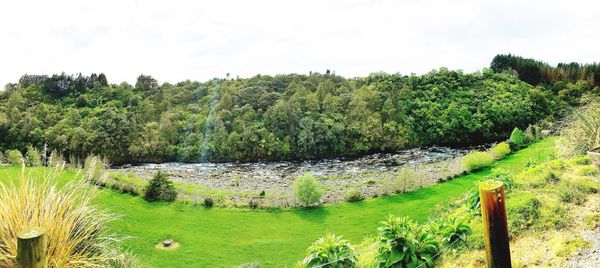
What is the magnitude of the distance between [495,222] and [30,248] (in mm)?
3065

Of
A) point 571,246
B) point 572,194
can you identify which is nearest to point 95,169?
point 572,194

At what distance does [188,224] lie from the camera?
1767 centimetres

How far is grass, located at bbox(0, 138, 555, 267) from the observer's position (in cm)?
1447

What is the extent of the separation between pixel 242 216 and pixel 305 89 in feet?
99.4

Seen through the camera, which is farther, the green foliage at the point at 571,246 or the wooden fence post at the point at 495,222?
the green foliage at the point at 571,246

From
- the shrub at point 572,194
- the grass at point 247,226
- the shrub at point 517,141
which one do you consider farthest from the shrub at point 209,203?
the shrub at point 517,141

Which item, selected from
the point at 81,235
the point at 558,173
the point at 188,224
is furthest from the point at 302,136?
the point at 81,235

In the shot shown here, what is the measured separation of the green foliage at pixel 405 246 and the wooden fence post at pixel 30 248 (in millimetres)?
3204

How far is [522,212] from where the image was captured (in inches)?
184

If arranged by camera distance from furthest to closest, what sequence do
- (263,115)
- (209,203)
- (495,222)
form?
(263,115), (209,203), (495,222)

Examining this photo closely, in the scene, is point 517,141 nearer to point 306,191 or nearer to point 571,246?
point 306,191

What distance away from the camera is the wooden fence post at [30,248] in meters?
1.99

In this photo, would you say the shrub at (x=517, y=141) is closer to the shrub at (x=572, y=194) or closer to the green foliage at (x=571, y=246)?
the shrub at (x=572, y=194)

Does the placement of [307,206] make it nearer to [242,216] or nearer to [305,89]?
[242,216]
